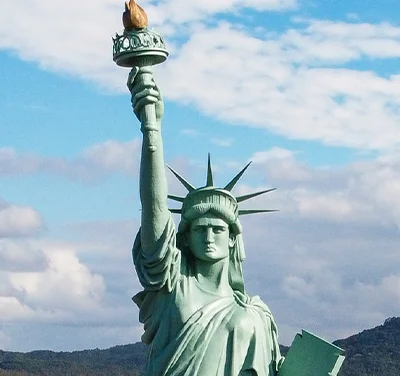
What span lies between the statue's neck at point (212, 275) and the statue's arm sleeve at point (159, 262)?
0.36 meters

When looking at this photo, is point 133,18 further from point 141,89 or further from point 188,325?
point 188,325

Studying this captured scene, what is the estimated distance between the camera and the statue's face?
13891 millimetres

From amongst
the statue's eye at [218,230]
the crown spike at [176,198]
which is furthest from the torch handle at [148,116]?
the statue's eye at [218,230]

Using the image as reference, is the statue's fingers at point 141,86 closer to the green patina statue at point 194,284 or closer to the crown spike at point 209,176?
the green patina statue at point 194,284

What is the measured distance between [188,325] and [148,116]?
2203mm

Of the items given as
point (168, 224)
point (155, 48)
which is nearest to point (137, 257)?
point (168, 224)

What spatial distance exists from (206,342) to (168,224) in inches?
50.3

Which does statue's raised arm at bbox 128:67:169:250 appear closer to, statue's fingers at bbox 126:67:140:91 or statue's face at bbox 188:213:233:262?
statue's fingers at bbox 126:67:140:91

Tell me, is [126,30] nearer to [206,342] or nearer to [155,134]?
[155,134]

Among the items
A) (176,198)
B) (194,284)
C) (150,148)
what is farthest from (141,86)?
(194,284)

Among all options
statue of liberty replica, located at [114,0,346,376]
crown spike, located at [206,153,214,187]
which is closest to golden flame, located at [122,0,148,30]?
statue of liberty replica, located at [114,0,346,376]

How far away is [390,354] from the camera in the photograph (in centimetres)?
8031

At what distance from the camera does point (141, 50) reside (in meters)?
13.0

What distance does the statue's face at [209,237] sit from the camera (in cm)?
1389
